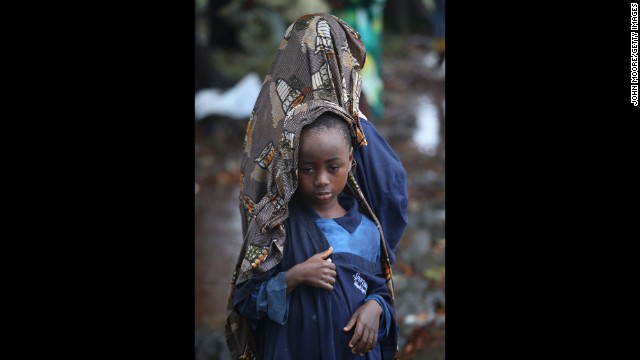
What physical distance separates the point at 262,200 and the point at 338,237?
27 centimetres

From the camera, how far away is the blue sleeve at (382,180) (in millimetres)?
2535

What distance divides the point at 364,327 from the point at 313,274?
24cm

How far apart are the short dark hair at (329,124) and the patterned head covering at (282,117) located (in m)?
0.02

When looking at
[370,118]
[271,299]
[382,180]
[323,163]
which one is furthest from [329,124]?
[370,118]

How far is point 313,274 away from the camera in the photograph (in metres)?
2.31

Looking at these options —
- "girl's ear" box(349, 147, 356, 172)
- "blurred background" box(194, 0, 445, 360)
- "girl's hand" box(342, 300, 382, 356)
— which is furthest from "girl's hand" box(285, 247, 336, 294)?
→ "blurred background" box(194, 0, 445, 360)

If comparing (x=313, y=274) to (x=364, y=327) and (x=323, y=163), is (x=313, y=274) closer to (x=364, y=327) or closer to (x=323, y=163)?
(x=364, y=327)

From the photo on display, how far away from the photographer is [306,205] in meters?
2.41

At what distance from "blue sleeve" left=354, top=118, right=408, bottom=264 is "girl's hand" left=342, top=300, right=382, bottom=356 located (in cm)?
24

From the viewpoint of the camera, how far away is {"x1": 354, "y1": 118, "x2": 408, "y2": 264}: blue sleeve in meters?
2.54

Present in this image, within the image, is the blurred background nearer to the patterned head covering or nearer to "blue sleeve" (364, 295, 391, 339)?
the patterned head covering

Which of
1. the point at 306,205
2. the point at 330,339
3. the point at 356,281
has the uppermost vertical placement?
the point at 306,205
